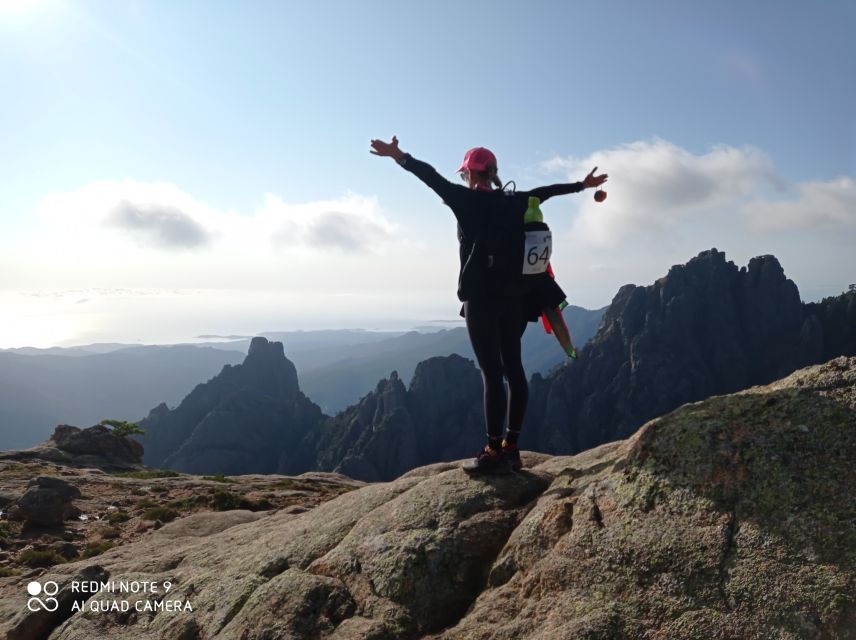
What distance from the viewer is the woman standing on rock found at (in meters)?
9.12

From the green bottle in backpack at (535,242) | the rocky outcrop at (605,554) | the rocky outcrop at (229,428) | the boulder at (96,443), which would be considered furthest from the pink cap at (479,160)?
the rocky outcrop at (229,428)

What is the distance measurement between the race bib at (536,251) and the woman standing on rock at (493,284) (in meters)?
0.21

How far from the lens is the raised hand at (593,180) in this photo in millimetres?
10086

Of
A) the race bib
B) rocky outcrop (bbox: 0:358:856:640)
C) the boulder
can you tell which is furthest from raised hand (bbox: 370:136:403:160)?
the boulder

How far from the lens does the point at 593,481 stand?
8.05 meters

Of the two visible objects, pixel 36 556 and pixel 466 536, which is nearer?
pixel 466 536

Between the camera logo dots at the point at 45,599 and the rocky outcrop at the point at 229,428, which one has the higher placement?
the camera logo dots at the point at 45,599

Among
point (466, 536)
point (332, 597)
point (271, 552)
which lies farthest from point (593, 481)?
point (271, 552)

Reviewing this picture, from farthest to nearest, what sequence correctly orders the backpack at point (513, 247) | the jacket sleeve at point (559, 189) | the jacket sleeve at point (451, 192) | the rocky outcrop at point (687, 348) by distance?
the rocky outcrop at point (687, 348)
the jacket sleeve at point (559, 189)
the jacket sleeve at point (451, 192)
the backpack at point (513, 247)

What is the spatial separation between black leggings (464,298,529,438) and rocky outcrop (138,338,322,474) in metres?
161

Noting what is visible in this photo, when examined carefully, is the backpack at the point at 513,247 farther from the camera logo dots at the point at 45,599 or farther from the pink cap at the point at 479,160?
the camera logo dots at the point at 45,599

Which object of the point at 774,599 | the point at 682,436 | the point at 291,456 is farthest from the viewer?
the point at 291,456

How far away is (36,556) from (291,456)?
15238 cm

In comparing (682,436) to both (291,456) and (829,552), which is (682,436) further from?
(291,456)
